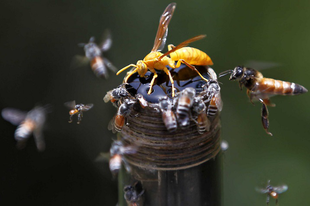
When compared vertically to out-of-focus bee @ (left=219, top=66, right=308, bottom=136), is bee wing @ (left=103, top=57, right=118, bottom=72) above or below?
above

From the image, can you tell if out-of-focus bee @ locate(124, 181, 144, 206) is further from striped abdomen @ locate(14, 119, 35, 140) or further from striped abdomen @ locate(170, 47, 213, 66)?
striped abdomen @ locate(14, 119, 35, 140)

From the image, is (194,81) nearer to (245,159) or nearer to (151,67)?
(151,67)

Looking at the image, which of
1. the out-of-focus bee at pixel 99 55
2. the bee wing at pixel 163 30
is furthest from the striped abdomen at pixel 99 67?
the bee wing at pixel 163 30

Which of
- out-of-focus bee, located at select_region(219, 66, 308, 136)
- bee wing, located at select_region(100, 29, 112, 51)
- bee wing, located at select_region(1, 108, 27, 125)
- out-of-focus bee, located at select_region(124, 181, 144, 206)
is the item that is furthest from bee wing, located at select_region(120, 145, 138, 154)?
bee wing, located at select_region(100, 29, 112, 51)

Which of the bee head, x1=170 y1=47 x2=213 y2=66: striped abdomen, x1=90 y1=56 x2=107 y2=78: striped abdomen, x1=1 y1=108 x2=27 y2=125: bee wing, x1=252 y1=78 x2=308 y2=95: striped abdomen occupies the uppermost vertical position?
x1=170 y1=47 x2=213 y2=66: striped abdomen

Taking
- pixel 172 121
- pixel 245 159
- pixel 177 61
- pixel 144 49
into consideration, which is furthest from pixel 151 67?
pixel 245 159

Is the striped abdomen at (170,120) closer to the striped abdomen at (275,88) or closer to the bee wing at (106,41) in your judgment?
the striped abdomen at (275,88)
